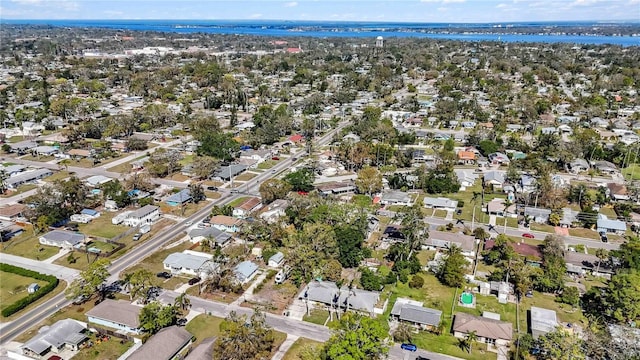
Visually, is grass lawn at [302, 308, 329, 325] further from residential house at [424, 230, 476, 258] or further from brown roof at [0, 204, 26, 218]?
brown roof at [0, 204, 26, 218]

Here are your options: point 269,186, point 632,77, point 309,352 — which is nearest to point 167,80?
point 269,186

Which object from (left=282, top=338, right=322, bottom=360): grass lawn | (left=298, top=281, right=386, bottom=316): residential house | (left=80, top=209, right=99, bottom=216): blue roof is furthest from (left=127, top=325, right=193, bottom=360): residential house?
(left=80, top=209, right=99, bottom=216): blue roof

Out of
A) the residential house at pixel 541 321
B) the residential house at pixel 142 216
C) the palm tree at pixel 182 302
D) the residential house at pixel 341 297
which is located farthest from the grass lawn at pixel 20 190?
the residential house at pixel 541 321

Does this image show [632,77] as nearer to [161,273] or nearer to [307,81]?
[307,81]

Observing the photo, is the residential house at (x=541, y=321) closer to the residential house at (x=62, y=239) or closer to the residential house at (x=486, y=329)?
the residential house at (x=486, y=329)

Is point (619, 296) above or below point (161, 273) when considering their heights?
above

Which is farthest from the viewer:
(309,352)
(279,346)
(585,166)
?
(585,166)

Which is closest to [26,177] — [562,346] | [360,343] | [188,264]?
[188,264]
